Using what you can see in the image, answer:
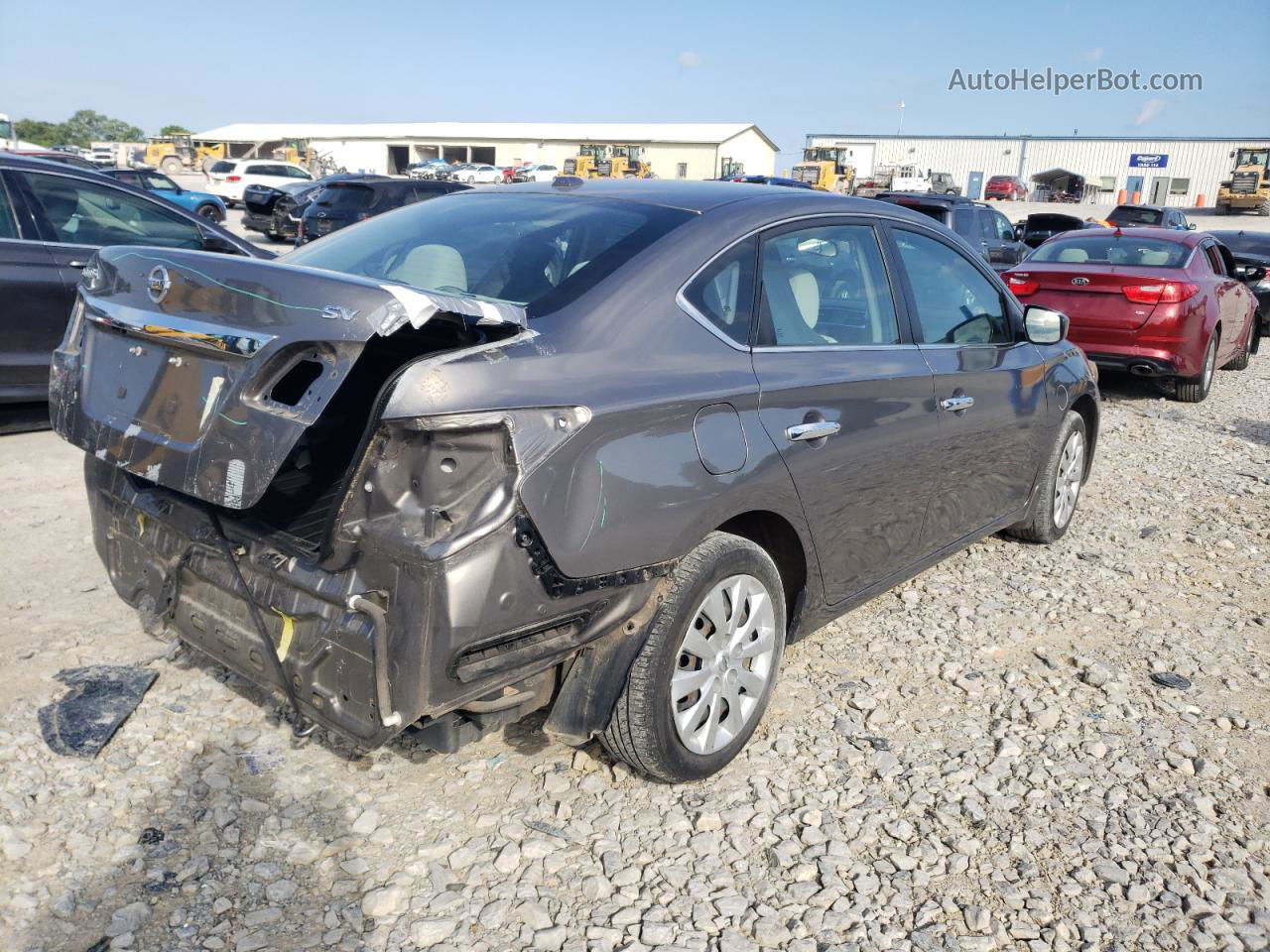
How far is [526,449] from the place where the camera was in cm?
223

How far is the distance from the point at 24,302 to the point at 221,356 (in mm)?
4198

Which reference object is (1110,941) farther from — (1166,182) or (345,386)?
(1166,182)

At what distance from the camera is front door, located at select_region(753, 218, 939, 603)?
2.99 m

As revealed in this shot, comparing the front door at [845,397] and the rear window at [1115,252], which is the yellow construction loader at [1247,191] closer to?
the rear window at [1115,252]

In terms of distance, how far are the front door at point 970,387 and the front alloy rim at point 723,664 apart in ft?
3.54

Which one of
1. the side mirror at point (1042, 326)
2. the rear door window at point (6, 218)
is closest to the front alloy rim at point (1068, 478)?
the side mirror at point (1042, 326)

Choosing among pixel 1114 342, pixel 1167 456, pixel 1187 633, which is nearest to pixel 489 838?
pixel 1187 633

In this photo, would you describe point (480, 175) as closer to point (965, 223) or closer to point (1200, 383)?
point (965, 223)

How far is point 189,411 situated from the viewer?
2406mm

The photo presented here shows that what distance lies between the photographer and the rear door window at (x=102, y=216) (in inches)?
232

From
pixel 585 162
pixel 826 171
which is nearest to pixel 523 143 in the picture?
pixel 585 162

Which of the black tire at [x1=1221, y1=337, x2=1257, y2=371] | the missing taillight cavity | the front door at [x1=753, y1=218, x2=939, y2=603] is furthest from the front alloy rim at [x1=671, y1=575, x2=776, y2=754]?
the black tire at [x1=1221, y1=337, x2=1257, y2=371]

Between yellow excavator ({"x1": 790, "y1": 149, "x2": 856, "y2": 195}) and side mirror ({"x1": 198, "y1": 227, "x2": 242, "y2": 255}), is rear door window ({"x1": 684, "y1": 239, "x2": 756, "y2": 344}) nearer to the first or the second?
side mirror ({"x1": 198, "y1": 227, "x2": 242, "y2": 255})

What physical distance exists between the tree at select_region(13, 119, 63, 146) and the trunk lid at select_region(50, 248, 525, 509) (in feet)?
353
